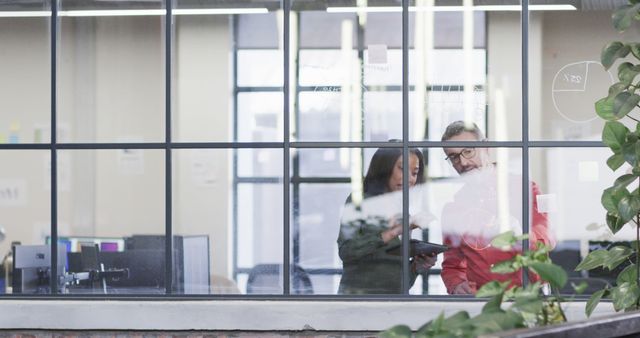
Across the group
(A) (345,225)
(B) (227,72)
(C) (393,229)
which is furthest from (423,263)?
(B) (227,72)

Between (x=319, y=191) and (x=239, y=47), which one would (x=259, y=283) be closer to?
(x=319, y=191)

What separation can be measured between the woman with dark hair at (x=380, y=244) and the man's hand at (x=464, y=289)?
0.64 ft

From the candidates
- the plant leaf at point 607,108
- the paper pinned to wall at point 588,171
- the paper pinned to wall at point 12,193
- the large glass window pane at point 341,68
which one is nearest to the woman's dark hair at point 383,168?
the large glass window pane at point 341,68

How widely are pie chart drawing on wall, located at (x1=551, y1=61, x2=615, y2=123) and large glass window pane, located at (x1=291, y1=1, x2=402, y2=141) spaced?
36.8 inches

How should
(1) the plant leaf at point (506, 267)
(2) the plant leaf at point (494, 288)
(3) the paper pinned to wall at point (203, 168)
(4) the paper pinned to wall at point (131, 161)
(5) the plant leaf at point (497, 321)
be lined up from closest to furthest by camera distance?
(5) the plant leaf at point (497, 321), (2) the plant leaf at point (494, 288), (1) the plant leaf at point (506, 267), (3) the paper pinned to wall at point (203, 168), (4) the paper pinned to wall at point (131, 161)

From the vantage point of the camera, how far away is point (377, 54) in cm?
608

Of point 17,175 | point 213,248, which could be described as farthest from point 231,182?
point 17,175

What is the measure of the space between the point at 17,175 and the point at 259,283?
1.72 metres

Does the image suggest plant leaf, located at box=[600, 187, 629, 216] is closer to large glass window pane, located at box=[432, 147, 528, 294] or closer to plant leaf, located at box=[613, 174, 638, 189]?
plant leaf, located at box=[613, 174, 638, 189]

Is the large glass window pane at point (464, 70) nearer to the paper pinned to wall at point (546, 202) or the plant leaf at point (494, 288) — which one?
the paper pinned to wall at point (546, 202)

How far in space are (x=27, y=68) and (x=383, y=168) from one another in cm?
221

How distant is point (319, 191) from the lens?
6.10 m

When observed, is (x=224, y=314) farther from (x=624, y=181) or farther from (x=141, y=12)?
(x=624, y=181)

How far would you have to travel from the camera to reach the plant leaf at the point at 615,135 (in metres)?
3.26
